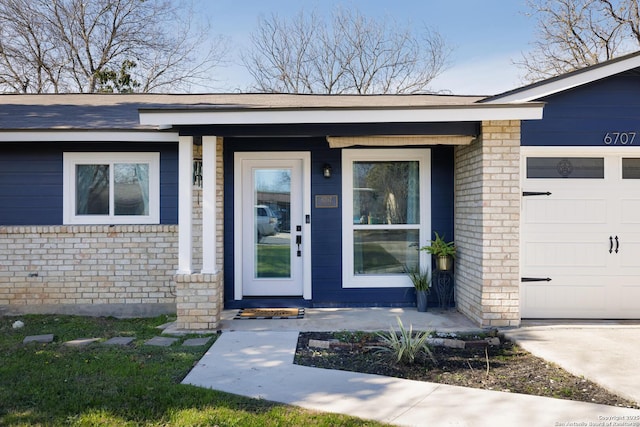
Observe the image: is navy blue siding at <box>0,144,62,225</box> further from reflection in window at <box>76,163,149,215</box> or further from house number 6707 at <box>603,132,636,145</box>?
house number 6707 at <box>603,132,636,145</box>

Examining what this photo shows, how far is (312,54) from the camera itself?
66.6 feet

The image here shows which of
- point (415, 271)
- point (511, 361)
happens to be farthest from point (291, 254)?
point (511, 361)

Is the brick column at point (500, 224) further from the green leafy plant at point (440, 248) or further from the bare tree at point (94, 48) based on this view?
the bare tree at point (94, 48)

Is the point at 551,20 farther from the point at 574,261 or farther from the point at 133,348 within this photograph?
the point at 133,348

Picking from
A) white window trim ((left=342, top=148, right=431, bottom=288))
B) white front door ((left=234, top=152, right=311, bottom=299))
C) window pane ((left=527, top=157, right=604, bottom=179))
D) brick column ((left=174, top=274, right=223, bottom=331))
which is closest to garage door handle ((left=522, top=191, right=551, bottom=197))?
window pane ((left=527, top=157, right=604, bottom=179))

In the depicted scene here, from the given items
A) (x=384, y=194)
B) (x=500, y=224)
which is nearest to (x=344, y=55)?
(x=384, y=194)

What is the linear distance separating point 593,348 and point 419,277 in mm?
2465

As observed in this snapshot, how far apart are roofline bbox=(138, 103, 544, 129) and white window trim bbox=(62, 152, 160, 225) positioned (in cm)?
147

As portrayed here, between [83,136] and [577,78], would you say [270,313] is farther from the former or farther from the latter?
[577,78]

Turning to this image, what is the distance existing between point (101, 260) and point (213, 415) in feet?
14.2

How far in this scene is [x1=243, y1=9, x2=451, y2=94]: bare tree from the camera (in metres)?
20.2

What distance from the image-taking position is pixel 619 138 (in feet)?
19.8

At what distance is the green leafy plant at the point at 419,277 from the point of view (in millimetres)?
6707

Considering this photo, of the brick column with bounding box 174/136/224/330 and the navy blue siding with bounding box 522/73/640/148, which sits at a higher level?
the navy blue siding with bounding box 522/73/640/148
